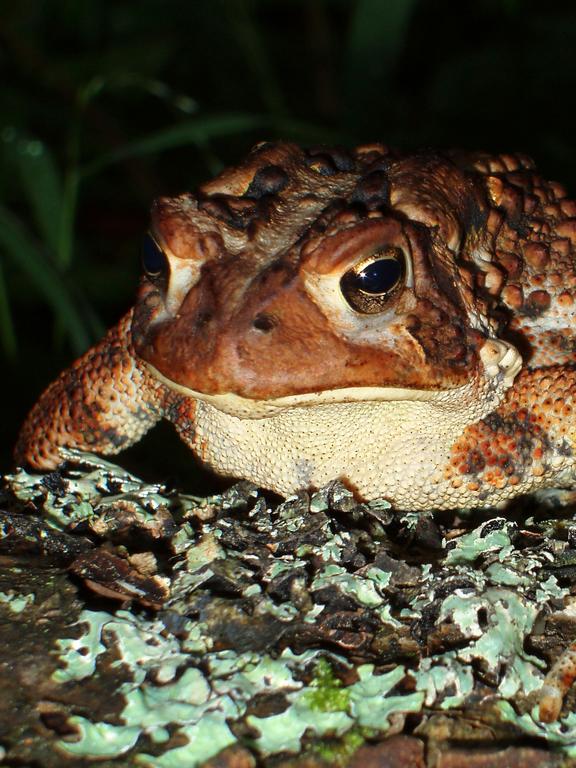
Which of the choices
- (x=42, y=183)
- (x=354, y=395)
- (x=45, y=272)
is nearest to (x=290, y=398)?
(x=354, y=395)

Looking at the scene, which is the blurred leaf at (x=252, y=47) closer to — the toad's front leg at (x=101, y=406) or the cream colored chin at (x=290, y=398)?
the toad's front leg at (x=101, y=406)

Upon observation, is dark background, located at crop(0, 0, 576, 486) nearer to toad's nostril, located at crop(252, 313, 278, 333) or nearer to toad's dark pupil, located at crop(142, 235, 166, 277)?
toad's dark pupil, located at crop(142, 235, 166, 277)

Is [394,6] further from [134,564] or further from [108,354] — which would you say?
[134,564]

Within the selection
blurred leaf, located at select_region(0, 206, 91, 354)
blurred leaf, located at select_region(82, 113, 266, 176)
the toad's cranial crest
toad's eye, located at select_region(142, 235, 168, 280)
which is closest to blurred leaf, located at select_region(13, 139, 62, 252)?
blurred leaf, located at select_region(82, 113, 266, 176)

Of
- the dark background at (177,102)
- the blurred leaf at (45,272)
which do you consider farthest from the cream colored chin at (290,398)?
the dark background at (177,102)

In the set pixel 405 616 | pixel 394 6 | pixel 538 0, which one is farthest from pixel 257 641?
pixel 538 0

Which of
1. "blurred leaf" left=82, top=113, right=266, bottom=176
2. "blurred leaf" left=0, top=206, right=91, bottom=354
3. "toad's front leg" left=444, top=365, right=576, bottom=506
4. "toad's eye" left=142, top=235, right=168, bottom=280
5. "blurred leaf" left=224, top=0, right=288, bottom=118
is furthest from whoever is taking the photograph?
"blurred leaf" left=224, top=0, right=288, bottom=118
